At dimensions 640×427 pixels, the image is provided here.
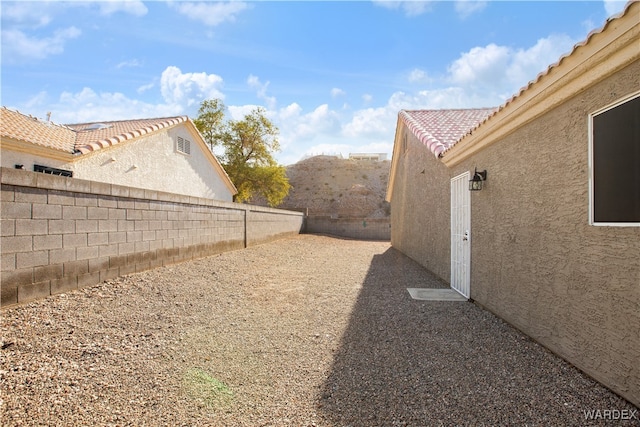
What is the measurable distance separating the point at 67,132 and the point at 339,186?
36595 mm

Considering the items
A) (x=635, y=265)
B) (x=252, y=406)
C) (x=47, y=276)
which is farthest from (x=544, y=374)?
(x=47, y=276)

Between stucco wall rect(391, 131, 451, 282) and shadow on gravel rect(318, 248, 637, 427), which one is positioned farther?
stucco wall rect(391, 131, 451, 282)

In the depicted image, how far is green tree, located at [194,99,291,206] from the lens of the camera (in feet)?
88.2

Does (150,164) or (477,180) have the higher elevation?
(150,164)

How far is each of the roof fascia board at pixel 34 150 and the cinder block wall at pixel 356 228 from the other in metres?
18.4

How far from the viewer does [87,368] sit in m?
3.09

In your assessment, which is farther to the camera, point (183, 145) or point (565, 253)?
point (183, 145)

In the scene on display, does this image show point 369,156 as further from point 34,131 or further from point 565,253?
point 565,253

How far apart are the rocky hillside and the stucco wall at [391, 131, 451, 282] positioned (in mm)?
26309

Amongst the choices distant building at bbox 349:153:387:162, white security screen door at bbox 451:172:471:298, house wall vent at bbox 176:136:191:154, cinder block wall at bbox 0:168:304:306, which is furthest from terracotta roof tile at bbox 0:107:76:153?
distant building at bbox 349:153:387:162

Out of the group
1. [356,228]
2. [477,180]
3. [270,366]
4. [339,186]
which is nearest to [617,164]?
[477,180]

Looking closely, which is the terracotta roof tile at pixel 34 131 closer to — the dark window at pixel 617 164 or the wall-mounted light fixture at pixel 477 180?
the wall-mounted light fixture at pixel 477 180

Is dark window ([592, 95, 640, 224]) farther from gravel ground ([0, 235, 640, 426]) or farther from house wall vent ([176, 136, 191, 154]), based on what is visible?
house wall vent ([176, 136, 191, 154])

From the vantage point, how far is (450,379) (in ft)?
10.4
